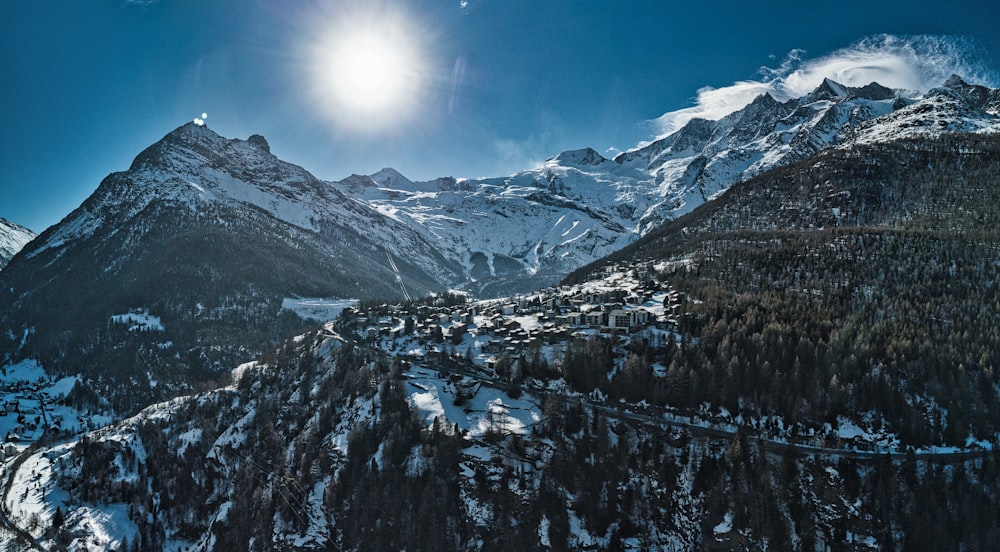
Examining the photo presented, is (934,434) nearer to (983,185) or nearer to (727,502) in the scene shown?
(727,502)

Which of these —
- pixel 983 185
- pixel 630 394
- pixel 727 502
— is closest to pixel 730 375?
pixel 630 394

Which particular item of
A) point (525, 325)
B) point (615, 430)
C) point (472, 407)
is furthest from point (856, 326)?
point (472, 407)

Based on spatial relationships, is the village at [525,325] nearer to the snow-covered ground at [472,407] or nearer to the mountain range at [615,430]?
the mountain range at [615,430]

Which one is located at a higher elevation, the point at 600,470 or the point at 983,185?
the point at 983,185

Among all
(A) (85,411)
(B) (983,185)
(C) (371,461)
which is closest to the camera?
(C) (371,461)

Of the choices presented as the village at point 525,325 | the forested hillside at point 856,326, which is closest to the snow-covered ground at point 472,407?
the village at point 525,325

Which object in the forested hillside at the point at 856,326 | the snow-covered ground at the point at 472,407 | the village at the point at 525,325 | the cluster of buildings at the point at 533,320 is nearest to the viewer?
the forested hillside at the point at 856,326

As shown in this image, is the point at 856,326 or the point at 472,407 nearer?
the point at 472,407

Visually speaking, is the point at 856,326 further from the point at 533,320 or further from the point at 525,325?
the point at 525,325
